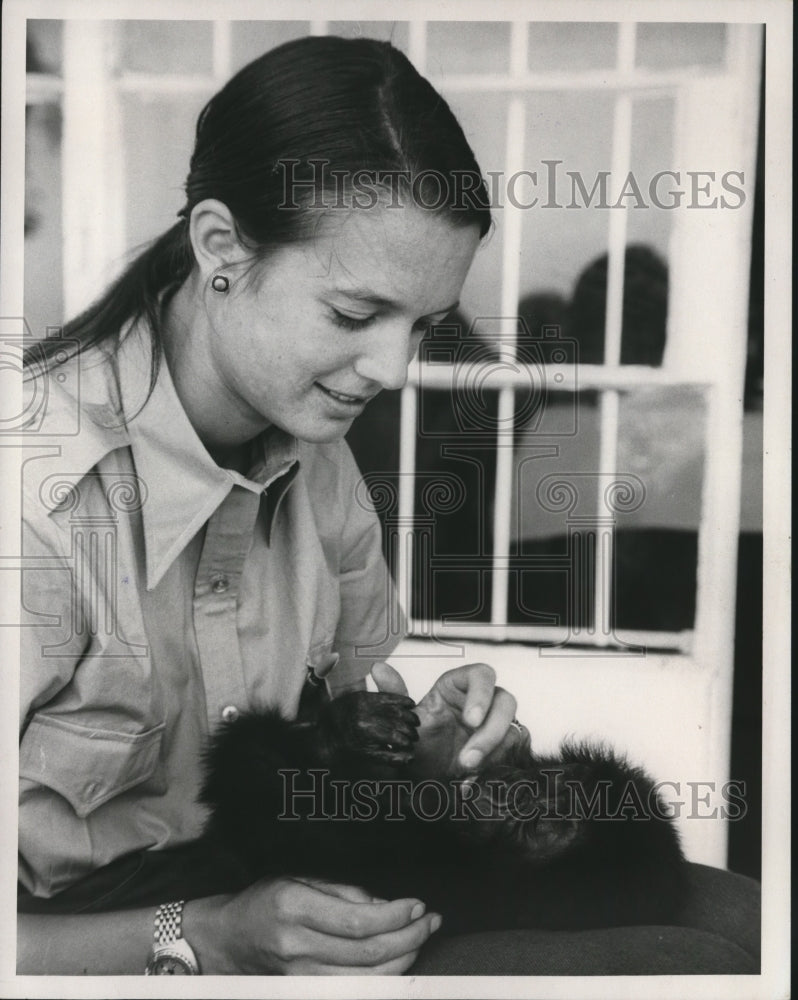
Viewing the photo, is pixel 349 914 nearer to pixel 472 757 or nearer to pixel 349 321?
pixel 472 757

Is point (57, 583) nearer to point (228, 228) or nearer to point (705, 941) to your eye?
point (228, 228)

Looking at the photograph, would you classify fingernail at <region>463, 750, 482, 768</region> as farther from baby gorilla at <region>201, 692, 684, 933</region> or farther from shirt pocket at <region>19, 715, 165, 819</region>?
shirt pocket at <region>19, 715, 165, 819</region>

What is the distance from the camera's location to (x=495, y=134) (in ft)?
3.91

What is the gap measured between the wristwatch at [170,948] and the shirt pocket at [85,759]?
0.14 metres

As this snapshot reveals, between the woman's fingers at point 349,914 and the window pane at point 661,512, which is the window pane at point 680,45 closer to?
the window pane at point 661,512

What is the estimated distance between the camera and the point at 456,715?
120 cm

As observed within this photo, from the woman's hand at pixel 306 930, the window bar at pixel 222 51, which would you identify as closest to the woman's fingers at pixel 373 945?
the woman's hand at pixel 306 930

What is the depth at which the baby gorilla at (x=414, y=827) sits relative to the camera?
1174 mm

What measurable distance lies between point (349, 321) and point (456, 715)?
0.45 meters

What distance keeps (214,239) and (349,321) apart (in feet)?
0.55

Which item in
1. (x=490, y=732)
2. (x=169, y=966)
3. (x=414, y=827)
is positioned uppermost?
(x=490, y=732)

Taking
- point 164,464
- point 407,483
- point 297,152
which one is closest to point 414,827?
point 407,483

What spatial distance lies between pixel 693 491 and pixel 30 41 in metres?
0.90

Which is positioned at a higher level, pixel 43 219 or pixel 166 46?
pixel 166 46
